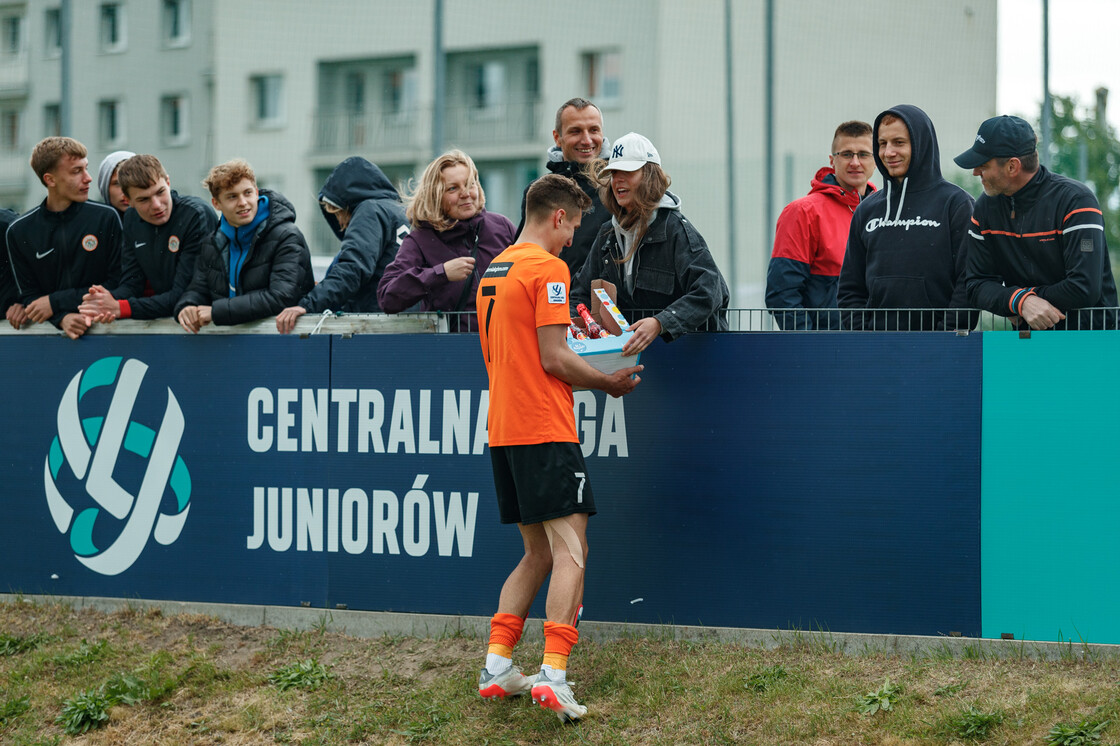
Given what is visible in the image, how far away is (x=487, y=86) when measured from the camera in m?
30.1

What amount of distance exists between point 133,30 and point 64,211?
2640 cm

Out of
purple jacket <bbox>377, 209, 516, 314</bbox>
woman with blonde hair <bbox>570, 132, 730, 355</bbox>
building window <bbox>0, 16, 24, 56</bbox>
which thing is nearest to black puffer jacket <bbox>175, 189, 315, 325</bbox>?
purple jacket <bbox>377, 209, 516, 314</bbox>

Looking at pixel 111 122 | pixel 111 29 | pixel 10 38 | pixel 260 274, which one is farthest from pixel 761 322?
pixel 10 38

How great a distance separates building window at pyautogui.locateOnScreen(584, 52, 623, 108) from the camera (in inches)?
1013

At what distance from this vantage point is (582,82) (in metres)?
26.8

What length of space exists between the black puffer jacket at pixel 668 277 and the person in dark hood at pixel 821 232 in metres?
0.76

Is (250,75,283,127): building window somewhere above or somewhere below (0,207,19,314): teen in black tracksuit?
above

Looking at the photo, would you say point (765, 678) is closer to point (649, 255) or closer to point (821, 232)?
point (649, 255)

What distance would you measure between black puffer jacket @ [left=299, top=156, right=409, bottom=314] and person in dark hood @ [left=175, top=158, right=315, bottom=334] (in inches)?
7.7

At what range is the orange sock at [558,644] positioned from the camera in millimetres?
4582

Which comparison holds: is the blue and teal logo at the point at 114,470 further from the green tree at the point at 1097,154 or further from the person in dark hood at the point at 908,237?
the green tree at the point at 1097,154

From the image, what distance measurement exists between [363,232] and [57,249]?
5.80ft

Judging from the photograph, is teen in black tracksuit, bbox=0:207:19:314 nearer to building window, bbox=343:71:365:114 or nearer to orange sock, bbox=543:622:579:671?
orange sock, bbox=543:622:579:671

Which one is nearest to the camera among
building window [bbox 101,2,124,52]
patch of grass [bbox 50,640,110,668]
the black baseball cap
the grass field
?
the grass field
